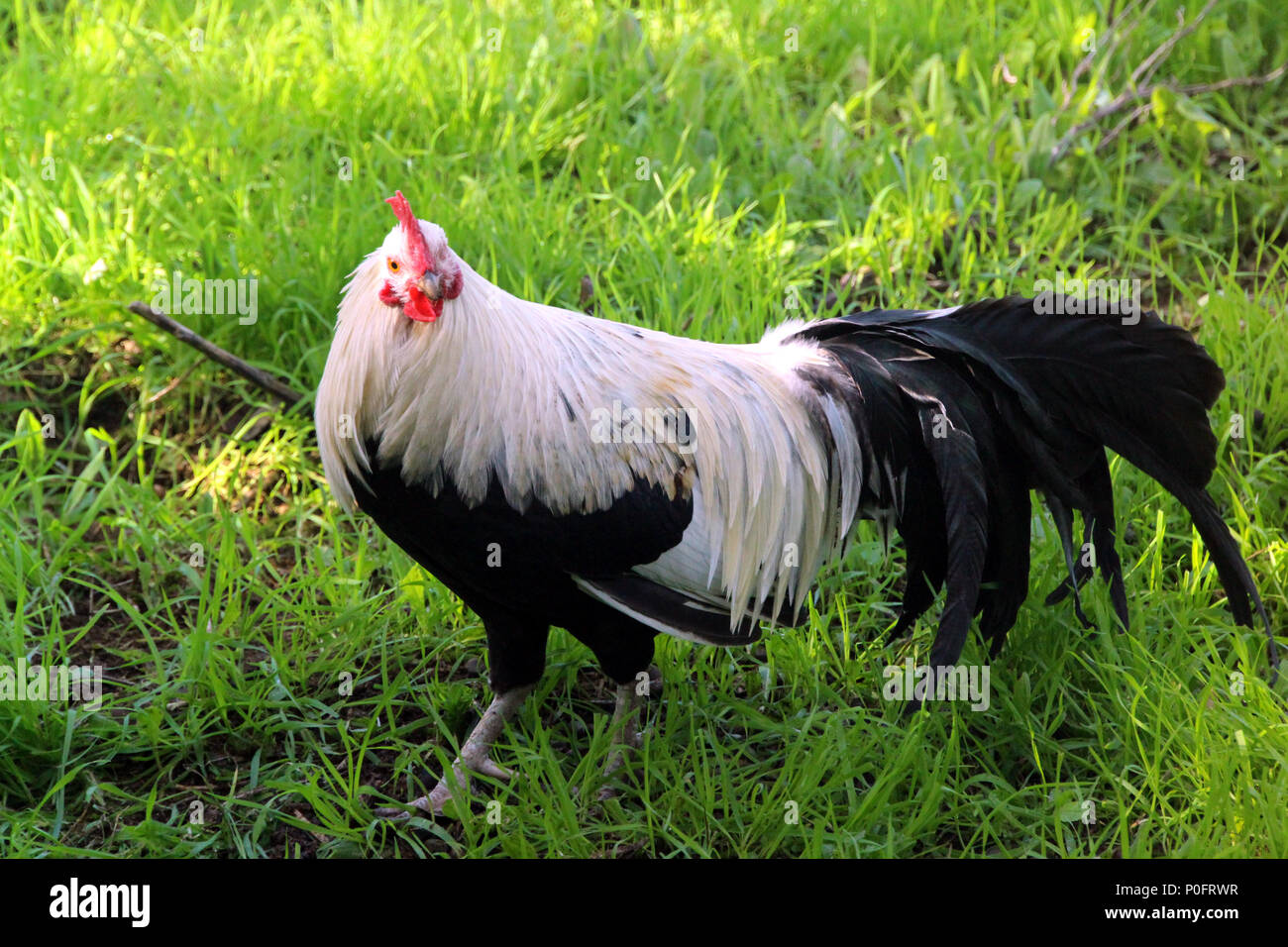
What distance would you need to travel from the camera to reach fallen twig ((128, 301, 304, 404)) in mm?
4863

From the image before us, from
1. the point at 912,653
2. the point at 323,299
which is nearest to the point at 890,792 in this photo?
the point at 912,653

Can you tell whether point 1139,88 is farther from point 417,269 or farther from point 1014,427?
point 417,269

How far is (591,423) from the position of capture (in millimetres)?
3375

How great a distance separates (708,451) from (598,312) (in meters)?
1.85

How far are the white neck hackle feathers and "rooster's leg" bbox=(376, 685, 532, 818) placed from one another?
777 millimetres

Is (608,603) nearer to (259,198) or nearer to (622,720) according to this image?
(622,720)

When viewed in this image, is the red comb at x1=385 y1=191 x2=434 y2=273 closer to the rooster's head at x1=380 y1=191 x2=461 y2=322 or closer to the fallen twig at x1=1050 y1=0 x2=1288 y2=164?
the rooster's head at x1=380 y1=191 x2=461 y2=322

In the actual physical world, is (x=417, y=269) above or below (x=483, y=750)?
above

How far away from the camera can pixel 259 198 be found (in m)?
5.79

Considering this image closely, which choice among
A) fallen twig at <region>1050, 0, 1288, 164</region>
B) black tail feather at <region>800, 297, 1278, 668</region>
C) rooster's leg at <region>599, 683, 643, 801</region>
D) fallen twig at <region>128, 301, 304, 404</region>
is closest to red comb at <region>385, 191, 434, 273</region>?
black tail feather at <region>800, 297, 1278, 668</region>

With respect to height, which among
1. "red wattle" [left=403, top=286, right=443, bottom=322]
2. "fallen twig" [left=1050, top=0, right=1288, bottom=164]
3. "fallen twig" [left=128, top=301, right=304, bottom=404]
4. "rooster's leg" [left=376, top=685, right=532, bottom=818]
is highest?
"fallen twig" [left=1050, top=0, right=1288, bottom=164]

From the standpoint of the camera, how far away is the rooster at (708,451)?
128 inches

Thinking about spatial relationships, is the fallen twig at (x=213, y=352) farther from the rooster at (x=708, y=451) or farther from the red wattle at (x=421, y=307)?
the red wattle at (x=421, y=307)

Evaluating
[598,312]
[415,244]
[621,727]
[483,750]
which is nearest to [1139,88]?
[598,312]
